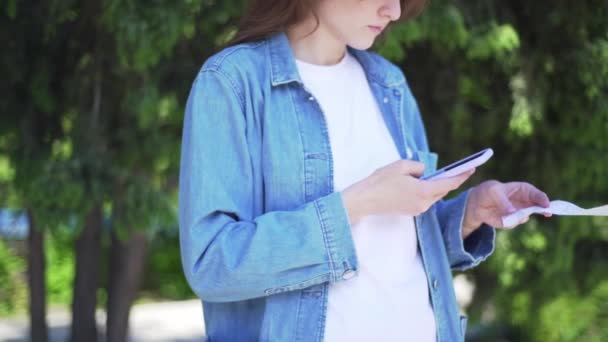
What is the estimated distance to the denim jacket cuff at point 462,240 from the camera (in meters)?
2.05

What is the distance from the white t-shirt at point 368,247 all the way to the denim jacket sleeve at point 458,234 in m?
0.19

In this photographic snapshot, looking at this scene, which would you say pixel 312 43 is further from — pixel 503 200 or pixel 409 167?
pixel 503 200

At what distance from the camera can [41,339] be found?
4.80 meters

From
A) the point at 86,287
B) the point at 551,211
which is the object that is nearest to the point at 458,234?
the point at 551,211

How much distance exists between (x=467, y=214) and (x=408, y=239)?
240 millimetres

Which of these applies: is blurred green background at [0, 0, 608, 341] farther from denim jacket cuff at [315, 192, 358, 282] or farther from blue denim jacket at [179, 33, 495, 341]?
denim jacket cuff at [315, 192, 358, 282]

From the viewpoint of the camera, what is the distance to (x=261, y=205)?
5.75 feet

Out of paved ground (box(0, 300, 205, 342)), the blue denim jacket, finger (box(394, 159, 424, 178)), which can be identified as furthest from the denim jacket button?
paved ground (box(0, 300, 205, 342))

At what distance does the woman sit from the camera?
5.45 feet

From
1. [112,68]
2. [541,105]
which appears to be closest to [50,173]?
[112,68]

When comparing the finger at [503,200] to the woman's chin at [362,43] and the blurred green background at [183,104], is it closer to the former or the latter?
the woman's chin at [362,43]

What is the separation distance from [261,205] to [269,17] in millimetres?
407

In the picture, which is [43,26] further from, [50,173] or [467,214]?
[467,214]

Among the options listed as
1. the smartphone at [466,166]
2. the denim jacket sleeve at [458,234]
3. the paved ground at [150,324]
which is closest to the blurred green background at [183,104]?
the denim jacket sleeve at [458,234]
